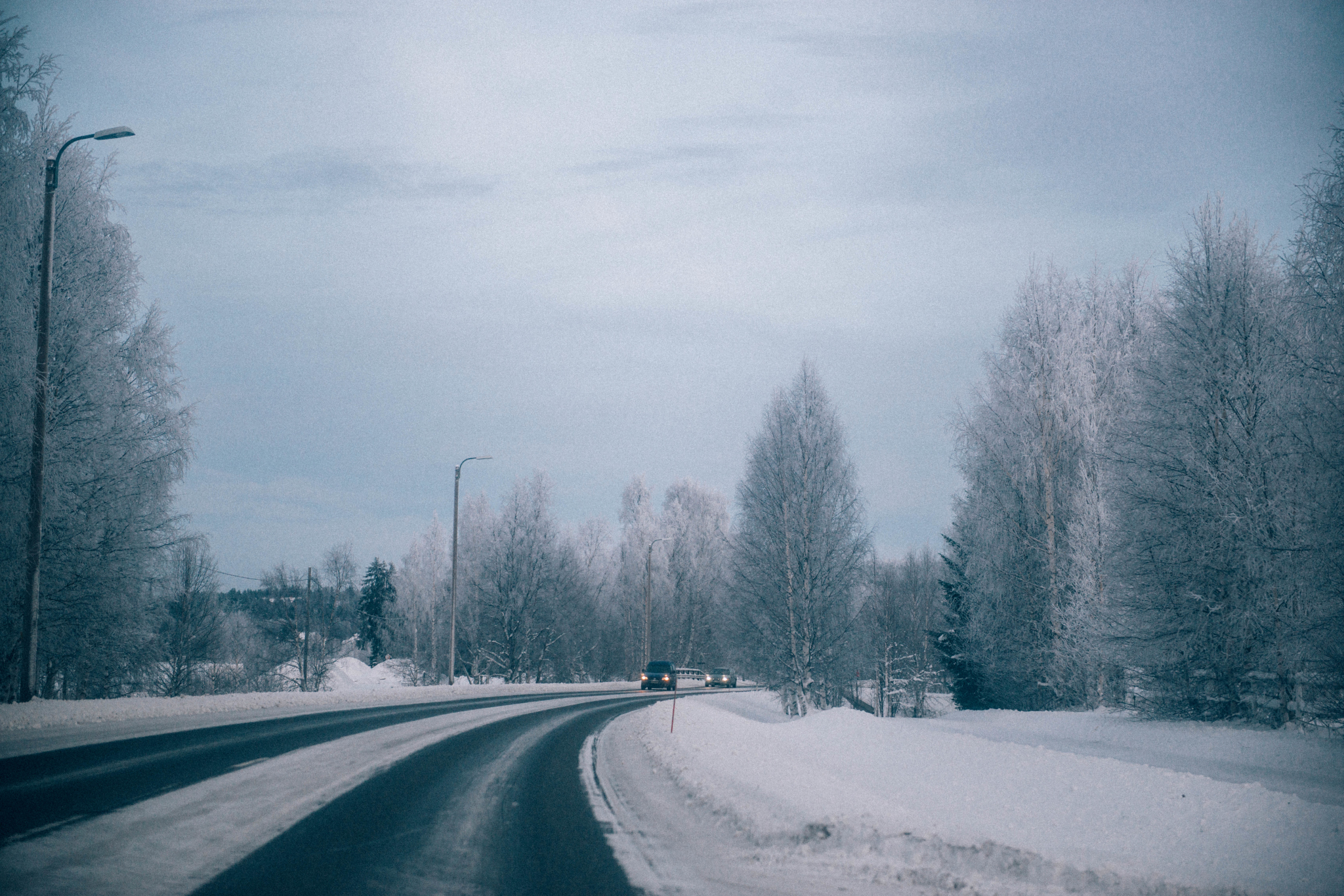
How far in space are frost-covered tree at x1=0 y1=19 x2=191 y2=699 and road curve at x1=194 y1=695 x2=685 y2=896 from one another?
16.4m

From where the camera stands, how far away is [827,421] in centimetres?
3158

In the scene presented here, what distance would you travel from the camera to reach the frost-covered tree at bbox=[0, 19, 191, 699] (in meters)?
21.9

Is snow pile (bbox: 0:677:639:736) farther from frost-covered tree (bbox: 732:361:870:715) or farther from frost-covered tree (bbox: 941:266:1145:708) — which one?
frost-covered tree (bbox: 941:266:1145:708)

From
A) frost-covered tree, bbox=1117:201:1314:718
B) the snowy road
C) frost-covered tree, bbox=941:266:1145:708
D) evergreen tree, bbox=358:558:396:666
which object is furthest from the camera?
evergreen tree, bbox=358:558:396:666

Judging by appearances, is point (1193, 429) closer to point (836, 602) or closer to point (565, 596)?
point (836, 602)

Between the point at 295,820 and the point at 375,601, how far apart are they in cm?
11486

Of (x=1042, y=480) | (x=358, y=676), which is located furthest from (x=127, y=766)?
(x=358, y=676)

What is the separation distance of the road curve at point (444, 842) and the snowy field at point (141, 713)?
5910 mm

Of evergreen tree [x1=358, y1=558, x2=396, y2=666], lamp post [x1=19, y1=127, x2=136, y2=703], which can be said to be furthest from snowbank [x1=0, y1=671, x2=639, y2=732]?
evergreen tree [x1=358, y1=558, x2=396, y2=666]

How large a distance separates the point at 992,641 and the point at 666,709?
12289 millimetres

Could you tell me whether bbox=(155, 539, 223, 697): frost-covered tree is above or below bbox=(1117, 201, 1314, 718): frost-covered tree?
below

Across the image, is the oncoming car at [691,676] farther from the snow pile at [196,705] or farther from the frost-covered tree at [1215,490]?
the frost-covered tree at [1215,490]

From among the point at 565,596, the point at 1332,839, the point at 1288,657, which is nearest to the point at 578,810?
the point at 1332,839

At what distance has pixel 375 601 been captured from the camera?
116 meters
